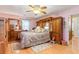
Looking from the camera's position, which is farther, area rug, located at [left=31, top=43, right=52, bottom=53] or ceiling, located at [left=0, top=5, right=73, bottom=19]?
area rug, located at [left=31, top=43, right=52, bottom=53]

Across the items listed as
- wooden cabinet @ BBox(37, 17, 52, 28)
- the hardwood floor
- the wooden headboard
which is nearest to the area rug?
the hardwood floor

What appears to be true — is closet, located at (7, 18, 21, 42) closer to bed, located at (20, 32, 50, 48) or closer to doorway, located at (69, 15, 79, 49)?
bed, located at (20, 32, 50, 48)

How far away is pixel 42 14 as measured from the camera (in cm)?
192

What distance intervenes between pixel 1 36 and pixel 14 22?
349 millimetres

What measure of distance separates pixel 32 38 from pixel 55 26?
1.60ft

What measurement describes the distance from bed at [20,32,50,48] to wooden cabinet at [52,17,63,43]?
152mm

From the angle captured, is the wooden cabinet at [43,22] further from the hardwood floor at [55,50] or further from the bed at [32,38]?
the hardwood floor at [55,50]

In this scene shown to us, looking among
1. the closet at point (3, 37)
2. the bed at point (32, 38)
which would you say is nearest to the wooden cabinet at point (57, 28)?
the bed at point (32, 38)

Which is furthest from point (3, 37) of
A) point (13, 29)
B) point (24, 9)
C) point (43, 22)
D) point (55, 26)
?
point (55, 26)

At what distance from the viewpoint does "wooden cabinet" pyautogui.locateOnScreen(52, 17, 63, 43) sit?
6.40 feet

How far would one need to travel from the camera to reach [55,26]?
1965 mm

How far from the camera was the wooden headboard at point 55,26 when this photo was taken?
194 cm
